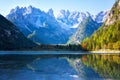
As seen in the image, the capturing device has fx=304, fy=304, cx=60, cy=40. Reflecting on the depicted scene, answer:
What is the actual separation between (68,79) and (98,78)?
7636 millimetres

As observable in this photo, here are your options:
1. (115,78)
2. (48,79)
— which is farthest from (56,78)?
(115,78)

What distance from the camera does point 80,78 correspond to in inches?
3061

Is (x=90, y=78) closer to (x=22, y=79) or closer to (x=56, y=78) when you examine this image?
(x=56, y=78)

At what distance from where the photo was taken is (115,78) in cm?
7600

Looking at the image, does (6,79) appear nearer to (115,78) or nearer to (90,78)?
(90,78)

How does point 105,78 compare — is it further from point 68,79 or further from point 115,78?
point 68,79

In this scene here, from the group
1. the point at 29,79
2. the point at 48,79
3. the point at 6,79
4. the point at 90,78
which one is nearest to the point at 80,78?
the point at 90,78

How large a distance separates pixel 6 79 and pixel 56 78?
1255 cm

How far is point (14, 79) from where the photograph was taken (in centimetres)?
7612

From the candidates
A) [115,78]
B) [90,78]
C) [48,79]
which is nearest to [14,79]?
[48,79]

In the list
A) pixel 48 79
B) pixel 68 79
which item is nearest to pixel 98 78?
pixel 68 79

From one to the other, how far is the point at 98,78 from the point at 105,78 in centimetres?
179

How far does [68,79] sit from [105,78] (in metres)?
9.42

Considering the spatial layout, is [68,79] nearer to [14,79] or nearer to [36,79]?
[36,79]
